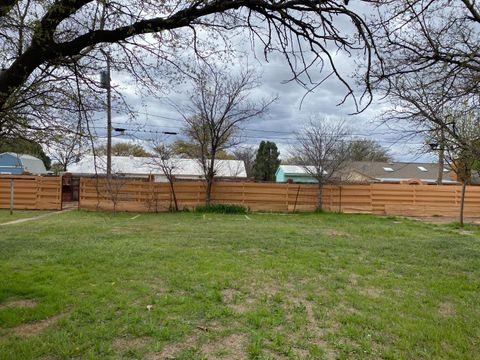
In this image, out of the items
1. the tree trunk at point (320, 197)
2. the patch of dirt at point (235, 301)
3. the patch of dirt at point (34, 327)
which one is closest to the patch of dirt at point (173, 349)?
the patch of dirt at point (235, 301)

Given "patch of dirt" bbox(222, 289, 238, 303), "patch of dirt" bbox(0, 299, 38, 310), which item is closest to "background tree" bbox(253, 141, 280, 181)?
"patch of dirt" bbox(222, 289, 238, 303)

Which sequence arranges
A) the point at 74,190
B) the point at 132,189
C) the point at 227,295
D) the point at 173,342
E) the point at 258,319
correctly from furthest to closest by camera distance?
the point at 74,190 → the point at 132,189 → the point at 227,295 → the point at 258,319 → the point at 173,342

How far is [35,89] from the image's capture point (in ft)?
15.3

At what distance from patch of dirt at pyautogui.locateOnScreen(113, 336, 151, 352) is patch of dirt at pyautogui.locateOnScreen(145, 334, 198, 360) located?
213 millimetres

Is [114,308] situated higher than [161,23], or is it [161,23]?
[161,23]

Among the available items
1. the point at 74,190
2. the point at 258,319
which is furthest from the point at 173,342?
the point at 74,190

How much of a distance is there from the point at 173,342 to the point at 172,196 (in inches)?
635

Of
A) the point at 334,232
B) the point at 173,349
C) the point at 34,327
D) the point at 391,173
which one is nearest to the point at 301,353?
the point at 173,349

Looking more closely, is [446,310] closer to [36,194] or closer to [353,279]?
[353,279]

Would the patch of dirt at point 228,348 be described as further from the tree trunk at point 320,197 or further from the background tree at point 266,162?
the background tree at point 266,162

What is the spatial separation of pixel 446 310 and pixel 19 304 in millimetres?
4901

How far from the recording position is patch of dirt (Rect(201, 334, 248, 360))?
11.0ft

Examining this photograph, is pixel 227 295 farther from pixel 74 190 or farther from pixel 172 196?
pixel 74 190

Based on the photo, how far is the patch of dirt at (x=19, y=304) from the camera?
454 cm
